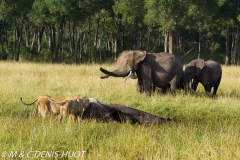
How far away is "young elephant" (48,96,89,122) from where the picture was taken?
23.1ft

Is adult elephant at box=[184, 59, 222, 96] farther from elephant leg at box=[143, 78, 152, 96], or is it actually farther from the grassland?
the grassland

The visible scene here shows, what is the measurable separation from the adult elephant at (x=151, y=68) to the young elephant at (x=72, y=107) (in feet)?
14.0

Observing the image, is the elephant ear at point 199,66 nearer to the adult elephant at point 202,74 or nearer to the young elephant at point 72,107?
the adult elephant at point 202,74

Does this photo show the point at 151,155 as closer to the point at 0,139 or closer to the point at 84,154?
Answer: the point at 84,154

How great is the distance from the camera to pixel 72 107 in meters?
7.13

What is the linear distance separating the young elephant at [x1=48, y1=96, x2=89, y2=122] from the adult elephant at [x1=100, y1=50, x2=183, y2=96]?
168 inches

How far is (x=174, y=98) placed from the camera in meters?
10.7

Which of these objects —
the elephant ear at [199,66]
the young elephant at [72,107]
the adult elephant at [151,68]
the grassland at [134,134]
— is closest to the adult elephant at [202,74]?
the elephant ear at [199,66]

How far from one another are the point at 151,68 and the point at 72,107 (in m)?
5.13

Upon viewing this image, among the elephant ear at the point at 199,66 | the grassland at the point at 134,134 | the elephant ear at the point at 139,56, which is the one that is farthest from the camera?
the elephant ear at the point at 199,66

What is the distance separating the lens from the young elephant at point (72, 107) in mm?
7051

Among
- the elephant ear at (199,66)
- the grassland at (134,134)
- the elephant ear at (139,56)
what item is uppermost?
the elephant ear at (139,56)

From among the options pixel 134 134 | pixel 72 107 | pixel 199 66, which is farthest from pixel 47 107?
pixel 199 66

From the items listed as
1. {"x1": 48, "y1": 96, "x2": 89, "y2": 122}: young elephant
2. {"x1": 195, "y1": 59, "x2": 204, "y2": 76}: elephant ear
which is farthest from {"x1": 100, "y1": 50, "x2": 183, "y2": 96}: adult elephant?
{"x1": 48, "y1": 96, "x2": 89, "y2": 122}: young elephant
